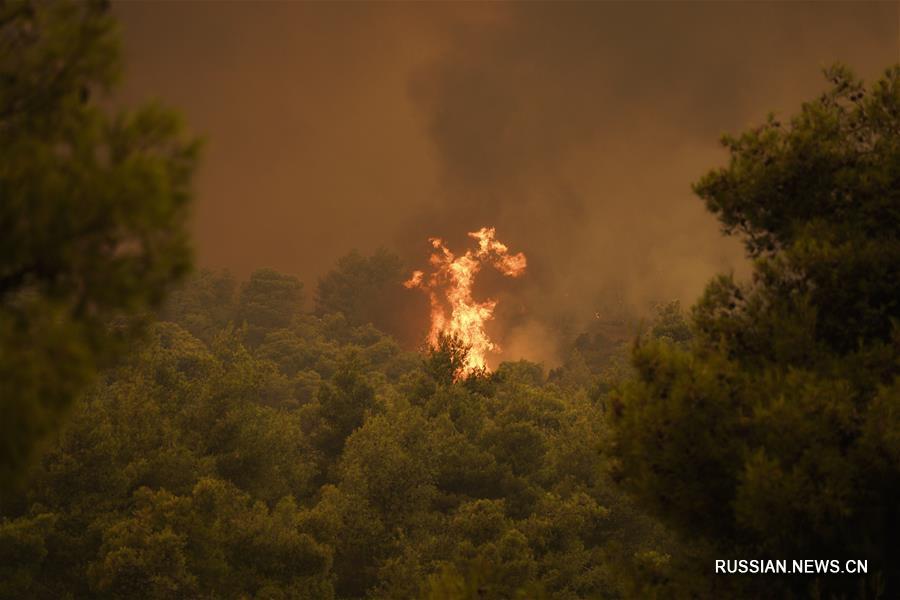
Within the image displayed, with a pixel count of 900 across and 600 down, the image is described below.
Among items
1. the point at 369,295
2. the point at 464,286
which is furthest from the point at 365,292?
the point at 464,286

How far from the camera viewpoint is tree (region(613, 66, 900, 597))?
832cm

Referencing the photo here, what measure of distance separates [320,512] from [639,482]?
18.2 meters

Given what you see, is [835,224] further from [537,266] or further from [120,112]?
[537,266]

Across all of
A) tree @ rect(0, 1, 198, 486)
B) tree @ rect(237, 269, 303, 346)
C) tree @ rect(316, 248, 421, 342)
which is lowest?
tree @ rect(0, 1, 198, 486)

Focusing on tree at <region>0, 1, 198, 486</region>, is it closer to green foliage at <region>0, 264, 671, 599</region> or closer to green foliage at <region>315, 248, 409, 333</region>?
green foliage at <region>0, 264, 671, 599</region>

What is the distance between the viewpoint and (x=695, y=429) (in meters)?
8.73

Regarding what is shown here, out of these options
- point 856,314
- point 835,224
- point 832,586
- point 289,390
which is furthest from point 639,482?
point 289,390

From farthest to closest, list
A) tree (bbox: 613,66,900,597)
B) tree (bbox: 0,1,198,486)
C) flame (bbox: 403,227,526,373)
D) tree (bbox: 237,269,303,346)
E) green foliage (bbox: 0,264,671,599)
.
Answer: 1. tree (bbox: 237,269,303,346)
2. flame (bbox: 403,227,526,373)
3. green foliage (bbox: 0,264,671,599)
4. tree (bbox: 613,66,900,597)
5. tree (bbox: 0,1,198,486)

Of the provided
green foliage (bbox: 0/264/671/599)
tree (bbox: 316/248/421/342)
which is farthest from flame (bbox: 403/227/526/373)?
green foliage (bbox: 0/264/671/599)

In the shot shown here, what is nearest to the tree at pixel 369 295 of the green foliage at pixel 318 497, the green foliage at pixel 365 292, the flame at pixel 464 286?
the green foliage at pixel 365 292

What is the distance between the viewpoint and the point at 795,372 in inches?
347

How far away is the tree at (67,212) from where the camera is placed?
13.3ft

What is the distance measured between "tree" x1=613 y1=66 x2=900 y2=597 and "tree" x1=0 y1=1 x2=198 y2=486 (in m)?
6.49

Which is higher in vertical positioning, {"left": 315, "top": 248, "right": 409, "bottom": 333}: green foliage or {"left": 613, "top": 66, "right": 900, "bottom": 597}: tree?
{"left": 315, "top": 248, "right": 409, "bottom": 333}: green foliage
